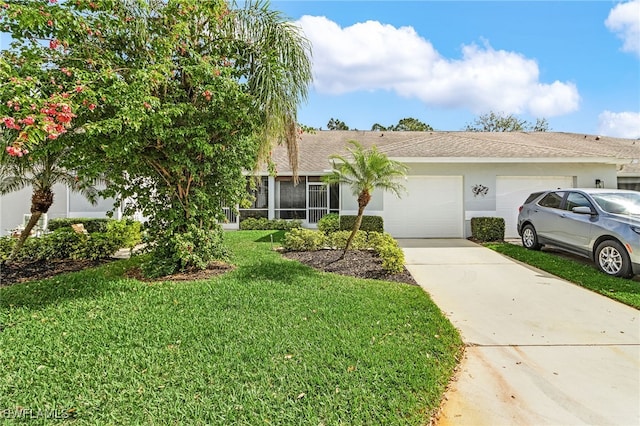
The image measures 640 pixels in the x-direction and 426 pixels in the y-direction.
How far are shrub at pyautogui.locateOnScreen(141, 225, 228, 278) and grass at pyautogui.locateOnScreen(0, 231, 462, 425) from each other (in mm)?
669

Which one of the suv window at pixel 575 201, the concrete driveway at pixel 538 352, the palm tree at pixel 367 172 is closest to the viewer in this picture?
the concrete driveway at pixel 538 352

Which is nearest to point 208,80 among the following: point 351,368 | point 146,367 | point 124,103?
point 124,103

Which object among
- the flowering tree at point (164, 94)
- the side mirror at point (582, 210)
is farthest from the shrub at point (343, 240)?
the side mirror at point (582, 210)

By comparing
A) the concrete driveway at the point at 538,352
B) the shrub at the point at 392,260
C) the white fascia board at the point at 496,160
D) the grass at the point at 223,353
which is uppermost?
the white fascia board at the point at 496,160

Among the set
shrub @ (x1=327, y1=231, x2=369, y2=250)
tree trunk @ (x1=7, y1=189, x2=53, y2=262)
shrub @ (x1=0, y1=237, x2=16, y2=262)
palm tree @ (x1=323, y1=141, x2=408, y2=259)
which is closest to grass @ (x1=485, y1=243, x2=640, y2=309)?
palm tree @ (x1=323, y1=141, x2=408, y2=259)

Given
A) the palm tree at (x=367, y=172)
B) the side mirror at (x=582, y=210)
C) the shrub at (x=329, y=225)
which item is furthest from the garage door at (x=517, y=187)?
the palm tree at (x=367, y=172)

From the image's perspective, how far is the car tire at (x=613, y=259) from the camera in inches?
256

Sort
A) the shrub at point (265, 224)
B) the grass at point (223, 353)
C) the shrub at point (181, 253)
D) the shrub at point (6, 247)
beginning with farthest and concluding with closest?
the shrub at point (265, 224) < the shrub at point (6, 247) < the shrub at point (181, 253) < the grass at point (223, 353)

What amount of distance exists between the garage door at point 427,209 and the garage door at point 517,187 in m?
1.45

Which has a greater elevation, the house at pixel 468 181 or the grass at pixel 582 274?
the house at pixel 468 181

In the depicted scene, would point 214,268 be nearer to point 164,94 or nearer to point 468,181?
point 164,94

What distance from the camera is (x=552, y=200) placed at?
8.88m

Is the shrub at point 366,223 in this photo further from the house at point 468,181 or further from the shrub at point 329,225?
the house at point 468,181

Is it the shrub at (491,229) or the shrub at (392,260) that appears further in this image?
the shrub at (491,229)
